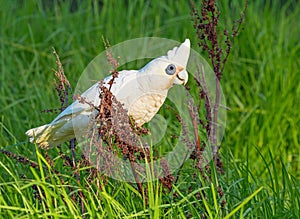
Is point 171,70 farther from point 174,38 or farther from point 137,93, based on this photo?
point 174,38

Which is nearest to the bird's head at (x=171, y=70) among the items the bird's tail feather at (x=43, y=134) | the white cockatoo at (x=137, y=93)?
the white cockatoo at (x=137, y=93)

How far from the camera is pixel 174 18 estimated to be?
4289 millimetres

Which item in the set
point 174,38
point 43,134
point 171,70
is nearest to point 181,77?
point 171,70

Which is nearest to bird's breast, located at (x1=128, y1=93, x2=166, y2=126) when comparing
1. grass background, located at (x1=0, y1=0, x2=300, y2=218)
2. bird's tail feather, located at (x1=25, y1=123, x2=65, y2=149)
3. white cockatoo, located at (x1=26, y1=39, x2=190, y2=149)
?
white cockatoo, located at (x1=26, y1=39, x2=190, y2=149)

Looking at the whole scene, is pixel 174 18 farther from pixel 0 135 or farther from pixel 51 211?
pixel 51 211

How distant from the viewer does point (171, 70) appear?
2008mm

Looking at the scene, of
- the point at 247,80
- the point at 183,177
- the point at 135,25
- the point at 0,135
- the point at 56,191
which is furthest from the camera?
the point at 135,25

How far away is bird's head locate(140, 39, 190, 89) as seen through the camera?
79.0 inches

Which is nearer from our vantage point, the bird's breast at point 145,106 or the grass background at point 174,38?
the bird's breast at point 145,106

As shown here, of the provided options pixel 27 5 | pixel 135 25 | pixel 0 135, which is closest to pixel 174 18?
pixel 135 25

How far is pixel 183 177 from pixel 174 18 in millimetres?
1905

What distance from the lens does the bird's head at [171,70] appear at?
2.01 metres

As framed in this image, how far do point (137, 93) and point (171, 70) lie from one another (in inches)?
4.8

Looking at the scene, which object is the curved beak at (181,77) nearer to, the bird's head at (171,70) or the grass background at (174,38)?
the bird's head at (171,70)
